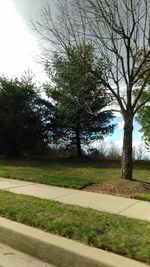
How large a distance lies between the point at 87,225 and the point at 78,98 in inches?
379

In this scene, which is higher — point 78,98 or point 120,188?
point 78,98

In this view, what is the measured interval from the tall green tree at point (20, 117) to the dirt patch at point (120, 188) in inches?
443

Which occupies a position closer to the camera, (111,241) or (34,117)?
(111,241)

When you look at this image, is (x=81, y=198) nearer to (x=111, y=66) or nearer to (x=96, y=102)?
(x=111, y=66)

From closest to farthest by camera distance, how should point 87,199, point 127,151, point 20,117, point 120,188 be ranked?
point 87,199
point 120,188
point 127,151
point 20,117

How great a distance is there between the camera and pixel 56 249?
470 cm

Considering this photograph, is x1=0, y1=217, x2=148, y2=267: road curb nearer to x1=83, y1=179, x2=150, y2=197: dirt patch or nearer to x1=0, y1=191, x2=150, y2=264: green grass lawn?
x1=0, y1=191, x2=150, y2=264: green grass lawn

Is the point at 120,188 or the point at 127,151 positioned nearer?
the point at 120,188

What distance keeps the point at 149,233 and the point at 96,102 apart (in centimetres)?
961

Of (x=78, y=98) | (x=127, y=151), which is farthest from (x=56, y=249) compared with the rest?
(x=78, y=98)

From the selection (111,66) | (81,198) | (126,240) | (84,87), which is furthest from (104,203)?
(84,87)

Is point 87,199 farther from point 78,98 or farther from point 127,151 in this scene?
point 78,98

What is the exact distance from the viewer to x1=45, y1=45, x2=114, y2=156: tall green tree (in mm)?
12148

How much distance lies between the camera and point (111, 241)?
4.75 m
